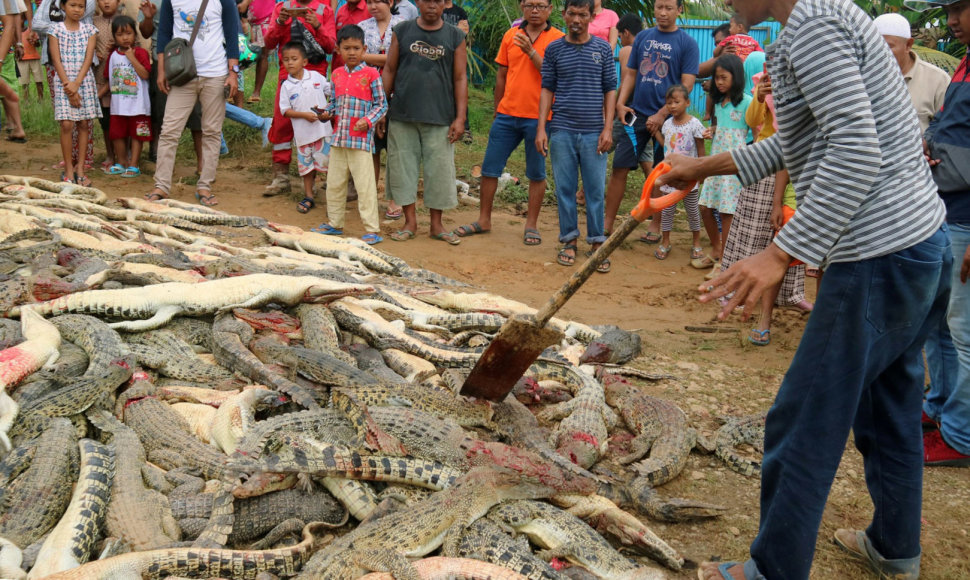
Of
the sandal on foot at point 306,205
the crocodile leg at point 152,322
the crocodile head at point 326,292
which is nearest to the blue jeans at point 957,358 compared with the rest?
the crocodile head at point 326,292

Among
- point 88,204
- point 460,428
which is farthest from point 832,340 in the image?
point 88,204

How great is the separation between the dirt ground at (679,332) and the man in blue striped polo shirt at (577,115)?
49 centimetres

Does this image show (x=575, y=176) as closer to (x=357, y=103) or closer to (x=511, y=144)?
(x=511, y=144)

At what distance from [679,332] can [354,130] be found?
142 inches

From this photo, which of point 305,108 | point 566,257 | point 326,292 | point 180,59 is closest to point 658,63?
point 566,257

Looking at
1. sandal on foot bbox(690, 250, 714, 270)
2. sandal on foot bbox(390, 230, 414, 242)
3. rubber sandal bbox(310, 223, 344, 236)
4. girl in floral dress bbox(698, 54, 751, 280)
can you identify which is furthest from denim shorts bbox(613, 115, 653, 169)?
rubber sandal bbox(310, 223, 344, 236)

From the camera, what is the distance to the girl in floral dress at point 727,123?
6.54 metres

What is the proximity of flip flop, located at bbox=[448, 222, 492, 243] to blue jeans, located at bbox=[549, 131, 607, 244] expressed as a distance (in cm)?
101

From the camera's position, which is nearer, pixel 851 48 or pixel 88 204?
pixel 851 48

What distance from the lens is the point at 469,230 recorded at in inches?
313

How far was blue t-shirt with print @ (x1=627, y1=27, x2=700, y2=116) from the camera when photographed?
7391mm

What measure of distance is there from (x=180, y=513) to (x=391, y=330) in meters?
1.98

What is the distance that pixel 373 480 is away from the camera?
306 centimetres

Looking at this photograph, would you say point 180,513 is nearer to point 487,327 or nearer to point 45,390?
point 45,390
